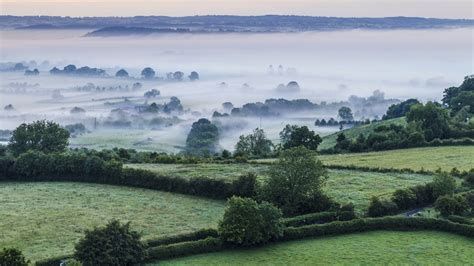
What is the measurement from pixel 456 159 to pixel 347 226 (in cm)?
3319

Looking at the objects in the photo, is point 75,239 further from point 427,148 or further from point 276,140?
point 276,140

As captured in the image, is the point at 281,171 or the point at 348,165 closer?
the point at 281,171

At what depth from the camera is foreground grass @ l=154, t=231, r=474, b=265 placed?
48.3m

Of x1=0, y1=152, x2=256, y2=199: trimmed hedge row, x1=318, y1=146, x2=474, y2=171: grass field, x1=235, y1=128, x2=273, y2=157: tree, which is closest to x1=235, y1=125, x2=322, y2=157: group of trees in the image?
x1=235, y1=128, x2=273, y2=157: tree

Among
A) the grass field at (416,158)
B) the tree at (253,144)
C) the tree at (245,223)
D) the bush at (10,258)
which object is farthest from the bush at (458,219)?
the tree at (253,144)

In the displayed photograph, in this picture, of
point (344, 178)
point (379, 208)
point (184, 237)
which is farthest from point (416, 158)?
point (184, 237)

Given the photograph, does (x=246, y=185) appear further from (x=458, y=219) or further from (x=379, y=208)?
(x=458, y=219)

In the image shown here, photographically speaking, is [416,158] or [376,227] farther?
[416,158]

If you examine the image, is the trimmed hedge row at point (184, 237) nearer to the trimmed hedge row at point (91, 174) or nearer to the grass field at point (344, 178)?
Result: the trimmed hedge row at point (91, 174)

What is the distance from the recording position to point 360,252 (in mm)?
50062

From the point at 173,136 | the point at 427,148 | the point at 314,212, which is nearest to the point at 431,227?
the point at 314,212

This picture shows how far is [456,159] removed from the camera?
82.3 metres

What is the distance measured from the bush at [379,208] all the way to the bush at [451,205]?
4.03 metres

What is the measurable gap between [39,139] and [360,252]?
53884mm
